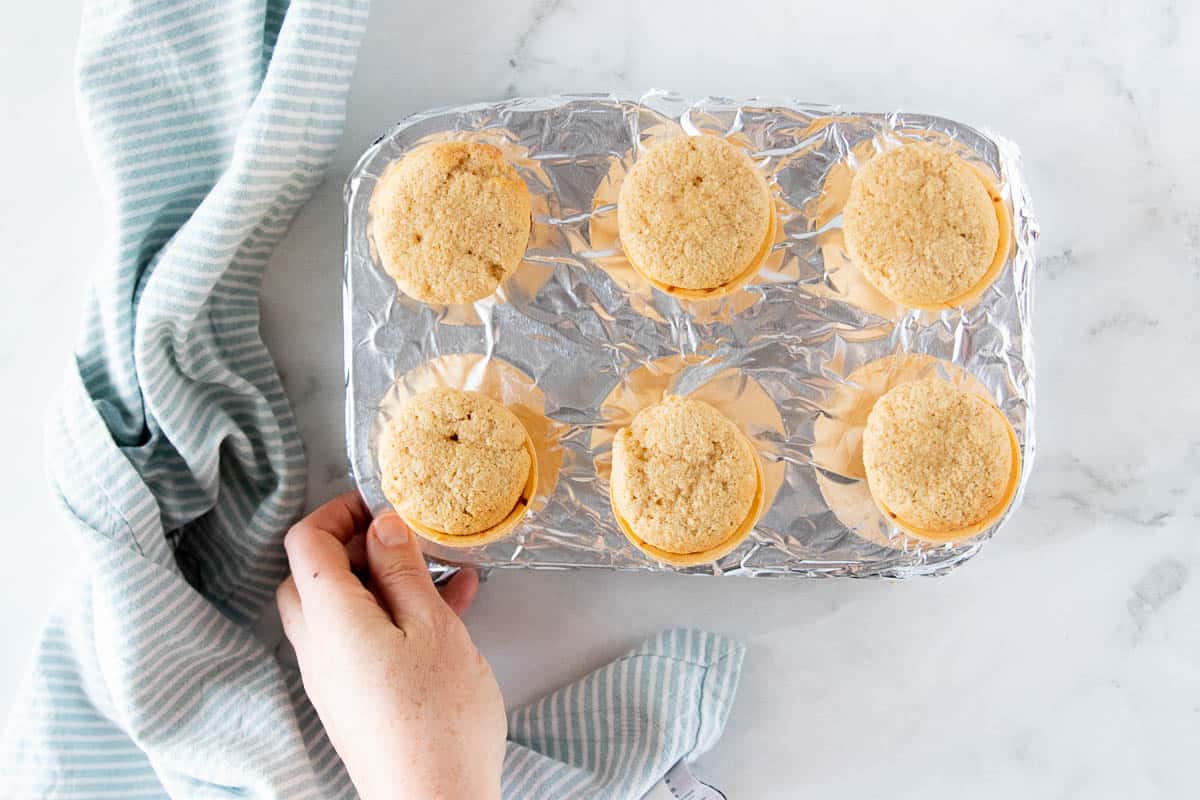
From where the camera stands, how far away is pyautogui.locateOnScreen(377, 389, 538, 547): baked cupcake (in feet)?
4.70

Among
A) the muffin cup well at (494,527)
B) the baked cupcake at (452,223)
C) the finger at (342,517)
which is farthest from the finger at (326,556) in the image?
the baked cupcake at (452,223)

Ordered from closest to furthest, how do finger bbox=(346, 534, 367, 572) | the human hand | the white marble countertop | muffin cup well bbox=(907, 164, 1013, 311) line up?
the human hand < muffin cup well bbox=(907, 164, 1013, 311) < finger bbox=(346, 534, 367, 572) < the white marble countertop

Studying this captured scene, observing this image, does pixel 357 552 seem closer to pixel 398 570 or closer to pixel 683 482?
pixel 398 570

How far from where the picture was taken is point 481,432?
143 cm

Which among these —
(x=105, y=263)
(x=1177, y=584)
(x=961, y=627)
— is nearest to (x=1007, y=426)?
(x=961, y=627)

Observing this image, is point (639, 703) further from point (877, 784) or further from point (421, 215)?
point (421, 215)

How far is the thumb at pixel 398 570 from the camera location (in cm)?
144

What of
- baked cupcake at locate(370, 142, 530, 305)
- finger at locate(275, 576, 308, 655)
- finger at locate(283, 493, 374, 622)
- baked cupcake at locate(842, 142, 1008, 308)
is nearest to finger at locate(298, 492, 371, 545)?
finger at locate(283, 493, 374, 622)

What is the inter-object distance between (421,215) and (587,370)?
0.35m

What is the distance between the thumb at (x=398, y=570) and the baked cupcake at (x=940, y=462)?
0.71 metres

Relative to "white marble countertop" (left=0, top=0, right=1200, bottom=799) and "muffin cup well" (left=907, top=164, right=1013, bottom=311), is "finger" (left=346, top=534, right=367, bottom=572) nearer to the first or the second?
"white marble countertop" (left=0, top=0, right=1200, bottom=799)

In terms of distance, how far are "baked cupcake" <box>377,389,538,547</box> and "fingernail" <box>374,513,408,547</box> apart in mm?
24

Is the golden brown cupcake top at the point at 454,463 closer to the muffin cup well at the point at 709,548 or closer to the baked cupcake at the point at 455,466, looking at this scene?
the baked cupcake at the point at 455,466

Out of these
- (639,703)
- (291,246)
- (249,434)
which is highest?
(291,246)
